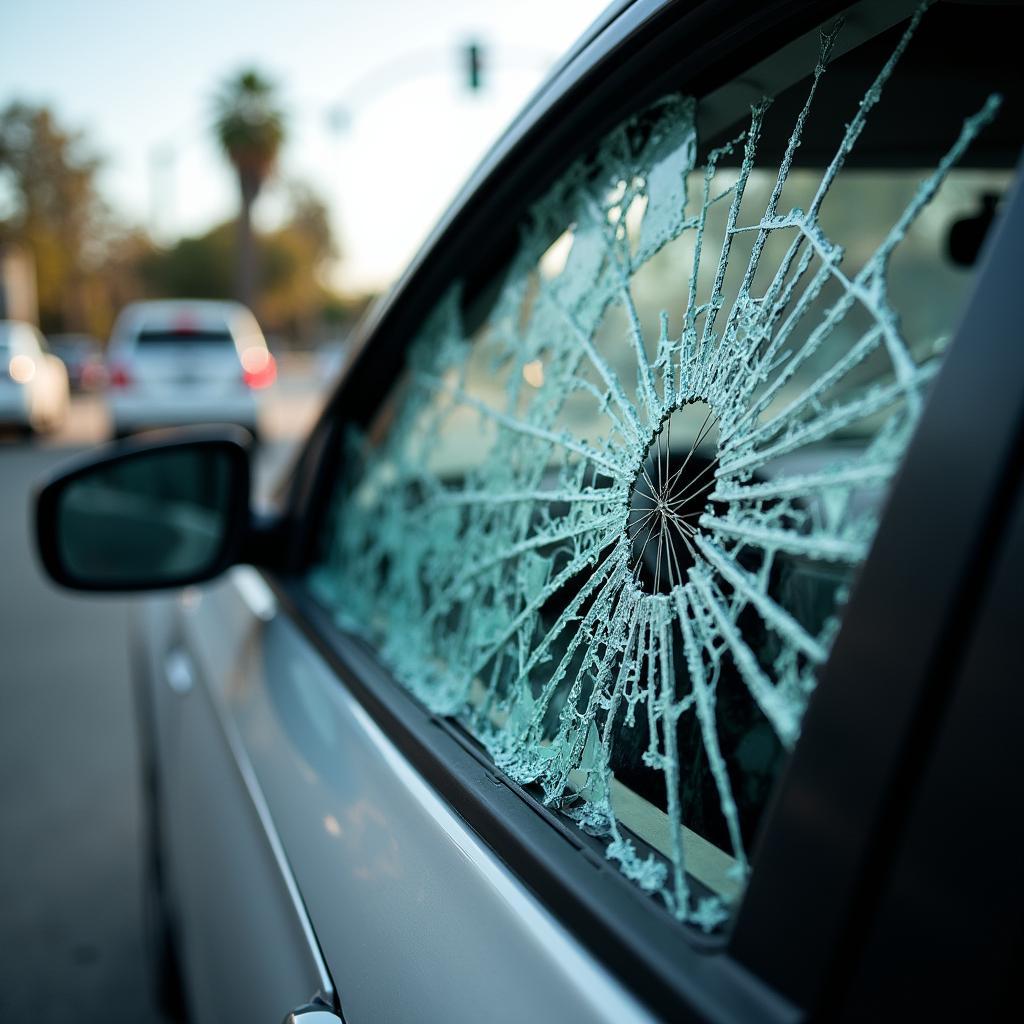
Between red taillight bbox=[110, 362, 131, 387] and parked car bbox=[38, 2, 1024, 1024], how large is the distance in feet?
42.4

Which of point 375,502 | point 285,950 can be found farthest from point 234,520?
point 285,950

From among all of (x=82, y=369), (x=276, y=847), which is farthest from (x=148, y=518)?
(x=82, y=369)

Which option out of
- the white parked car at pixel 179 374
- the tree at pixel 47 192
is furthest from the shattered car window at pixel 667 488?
the tree at pixel 47 192

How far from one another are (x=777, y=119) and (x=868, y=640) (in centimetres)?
58

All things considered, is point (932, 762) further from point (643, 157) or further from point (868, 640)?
point (643, 157)

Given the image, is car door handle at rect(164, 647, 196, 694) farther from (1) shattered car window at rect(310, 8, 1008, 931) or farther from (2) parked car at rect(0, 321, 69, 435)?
(2) parked car at rect(0, 321, 69, 435)

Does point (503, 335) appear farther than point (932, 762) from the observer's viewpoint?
Yes

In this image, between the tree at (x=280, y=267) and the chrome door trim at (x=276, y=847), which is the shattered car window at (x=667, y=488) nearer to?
the chrome door trim at (x=276, y=847)

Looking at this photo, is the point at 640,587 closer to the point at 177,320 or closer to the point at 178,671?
the point at 178,671

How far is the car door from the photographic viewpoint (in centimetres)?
63

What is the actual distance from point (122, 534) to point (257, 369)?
1259 centimetres

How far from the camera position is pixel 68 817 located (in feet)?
12.5

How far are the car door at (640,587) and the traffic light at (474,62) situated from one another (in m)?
16.2

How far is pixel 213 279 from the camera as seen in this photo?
57.9 meters
